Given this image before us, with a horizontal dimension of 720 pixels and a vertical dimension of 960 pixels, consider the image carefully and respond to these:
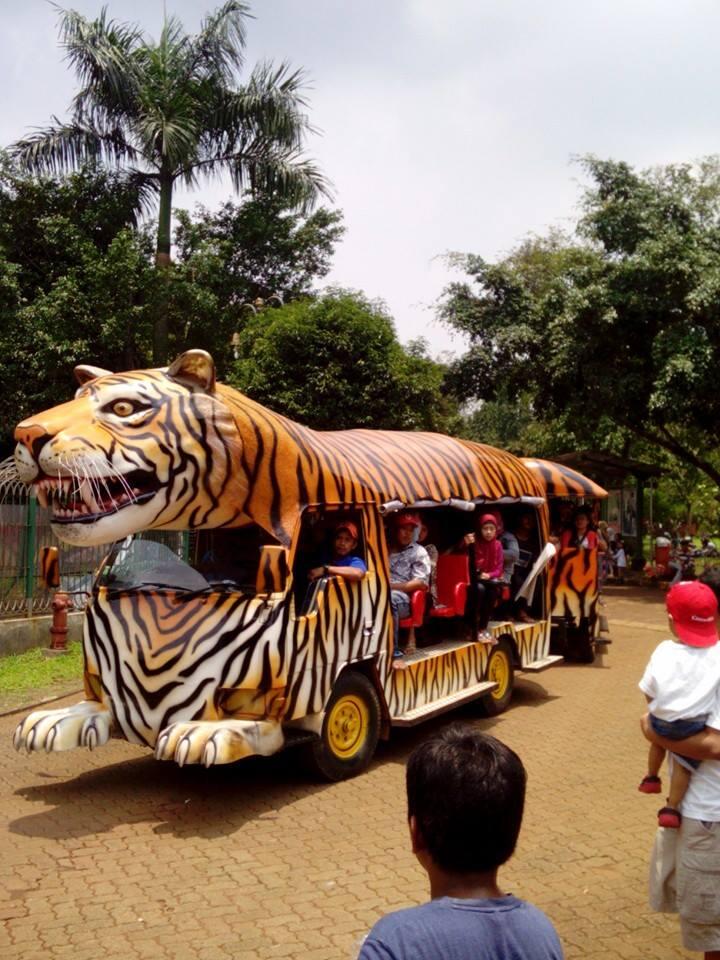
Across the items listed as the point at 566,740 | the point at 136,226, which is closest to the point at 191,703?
the point at 566,740

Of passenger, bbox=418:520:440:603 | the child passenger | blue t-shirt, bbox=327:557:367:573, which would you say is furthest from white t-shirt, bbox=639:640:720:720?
passenger, bbox=418:520:440:603

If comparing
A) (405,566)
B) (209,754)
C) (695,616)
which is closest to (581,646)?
(405,566)

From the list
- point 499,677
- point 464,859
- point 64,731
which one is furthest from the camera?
point 499,677

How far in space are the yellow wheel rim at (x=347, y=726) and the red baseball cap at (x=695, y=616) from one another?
3764mm

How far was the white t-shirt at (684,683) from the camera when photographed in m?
3.93

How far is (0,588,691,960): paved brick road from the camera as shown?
4.85 metres

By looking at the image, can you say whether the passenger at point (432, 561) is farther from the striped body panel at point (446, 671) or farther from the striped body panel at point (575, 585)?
the striped body panel at point (575, 585)

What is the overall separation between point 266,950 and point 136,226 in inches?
692

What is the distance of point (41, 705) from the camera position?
32.1ft

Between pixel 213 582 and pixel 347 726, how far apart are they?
5.03 ft

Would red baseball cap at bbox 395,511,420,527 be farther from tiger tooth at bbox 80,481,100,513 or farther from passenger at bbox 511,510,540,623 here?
tiger tooth at bbox 80,481,100,513

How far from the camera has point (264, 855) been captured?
595 cm

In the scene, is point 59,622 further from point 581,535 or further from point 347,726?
point 581,535

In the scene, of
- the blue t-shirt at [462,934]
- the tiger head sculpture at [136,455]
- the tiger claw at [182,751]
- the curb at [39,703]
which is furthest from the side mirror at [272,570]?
the blue t-shirt at [462,934]
